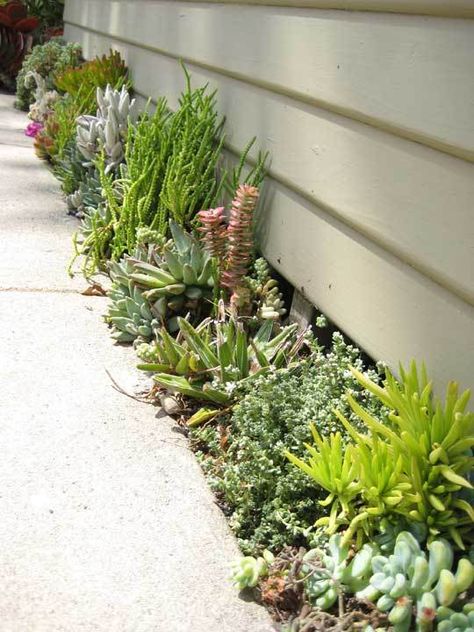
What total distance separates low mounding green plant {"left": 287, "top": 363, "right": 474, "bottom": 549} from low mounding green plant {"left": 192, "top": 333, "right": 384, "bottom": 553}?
0.17 m

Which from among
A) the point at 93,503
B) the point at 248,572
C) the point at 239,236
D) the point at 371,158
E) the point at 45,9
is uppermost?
the point at 371,158

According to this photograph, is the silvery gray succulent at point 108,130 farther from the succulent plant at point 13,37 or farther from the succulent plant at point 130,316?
the succulent plant at point 13,37

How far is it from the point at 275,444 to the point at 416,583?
2.34ft

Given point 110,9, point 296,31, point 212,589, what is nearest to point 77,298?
point 296,31

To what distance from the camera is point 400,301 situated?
269 cm

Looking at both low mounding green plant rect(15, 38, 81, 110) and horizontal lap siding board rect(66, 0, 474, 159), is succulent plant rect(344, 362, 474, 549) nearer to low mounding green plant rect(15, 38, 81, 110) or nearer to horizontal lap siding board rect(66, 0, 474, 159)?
horizontal lap siding board rect(66, 0, 474, 159)

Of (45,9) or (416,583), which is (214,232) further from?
(45,9)

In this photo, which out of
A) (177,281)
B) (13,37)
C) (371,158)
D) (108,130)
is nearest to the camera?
(371,158)

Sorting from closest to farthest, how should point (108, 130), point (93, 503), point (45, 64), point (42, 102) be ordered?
point (93, 503)
point (108, 130)
point (42, 102)
point (45, 64)

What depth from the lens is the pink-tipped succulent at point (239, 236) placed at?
3.45 meters

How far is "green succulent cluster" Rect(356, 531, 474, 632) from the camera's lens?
193 centimetres

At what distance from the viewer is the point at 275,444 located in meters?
2.60

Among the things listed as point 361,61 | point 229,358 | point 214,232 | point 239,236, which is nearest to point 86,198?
point 214,232

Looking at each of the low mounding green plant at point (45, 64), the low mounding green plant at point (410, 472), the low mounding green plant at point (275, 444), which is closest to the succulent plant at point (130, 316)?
the low mounding green plant at point (275, 444)
